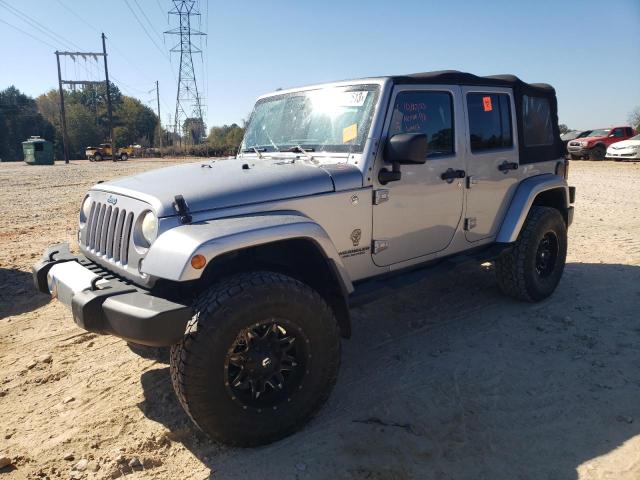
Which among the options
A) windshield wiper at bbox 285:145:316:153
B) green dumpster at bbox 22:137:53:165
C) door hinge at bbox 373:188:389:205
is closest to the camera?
door hinge at bbox 373:188:389:205

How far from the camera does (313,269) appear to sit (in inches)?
119

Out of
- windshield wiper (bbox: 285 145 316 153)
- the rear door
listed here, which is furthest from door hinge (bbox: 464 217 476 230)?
windshield wiper (bbox: 285 145 316 153)

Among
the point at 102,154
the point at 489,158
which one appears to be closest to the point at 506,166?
the point at 489,158

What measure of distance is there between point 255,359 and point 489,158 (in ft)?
8.88

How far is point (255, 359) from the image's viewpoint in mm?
2582

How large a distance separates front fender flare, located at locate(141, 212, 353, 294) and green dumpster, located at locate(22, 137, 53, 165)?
38.2m

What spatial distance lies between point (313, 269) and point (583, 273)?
4.04m

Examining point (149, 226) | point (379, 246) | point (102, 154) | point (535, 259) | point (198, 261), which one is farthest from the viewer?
point (102, 154)

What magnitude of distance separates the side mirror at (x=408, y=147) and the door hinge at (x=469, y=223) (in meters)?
1.13

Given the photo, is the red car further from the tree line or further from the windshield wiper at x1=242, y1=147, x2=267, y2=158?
the tree line

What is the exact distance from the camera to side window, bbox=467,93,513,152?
4012 millimetres

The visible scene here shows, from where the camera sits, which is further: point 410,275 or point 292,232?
point 410,275

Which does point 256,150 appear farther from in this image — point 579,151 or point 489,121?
point 579,151

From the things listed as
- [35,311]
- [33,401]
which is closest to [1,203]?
[35,311]
